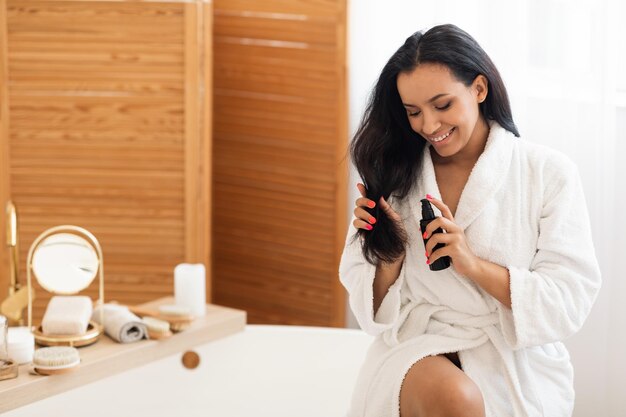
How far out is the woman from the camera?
74.2 inches

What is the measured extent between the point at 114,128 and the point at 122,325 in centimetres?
95

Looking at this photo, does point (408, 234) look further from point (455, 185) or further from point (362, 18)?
point (362, 18)

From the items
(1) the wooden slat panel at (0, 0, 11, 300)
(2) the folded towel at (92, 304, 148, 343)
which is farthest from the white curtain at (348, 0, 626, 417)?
(1) the wooden slat panel at (0, 0, 11, 300)

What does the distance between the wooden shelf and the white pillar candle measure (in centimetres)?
4

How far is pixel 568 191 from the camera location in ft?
6.37

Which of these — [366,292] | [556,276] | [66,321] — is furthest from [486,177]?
[66,321]

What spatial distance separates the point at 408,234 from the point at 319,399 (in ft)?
2.45

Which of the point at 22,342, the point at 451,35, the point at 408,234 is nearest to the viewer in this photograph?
the point at 451,35

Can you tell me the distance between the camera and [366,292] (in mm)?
2016

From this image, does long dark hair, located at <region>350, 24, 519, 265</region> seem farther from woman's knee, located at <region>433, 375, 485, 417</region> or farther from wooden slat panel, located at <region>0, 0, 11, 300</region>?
wooden slat panel, located at <region>0, 0, 11, 300</region>

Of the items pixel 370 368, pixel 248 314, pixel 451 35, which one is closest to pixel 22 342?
pixel 370 368

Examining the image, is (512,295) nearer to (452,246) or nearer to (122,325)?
(452,246)

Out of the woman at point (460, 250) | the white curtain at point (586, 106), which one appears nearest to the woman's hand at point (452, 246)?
the woman at point (460, 250)

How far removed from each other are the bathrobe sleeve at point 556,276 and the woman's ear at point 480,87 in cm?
22
